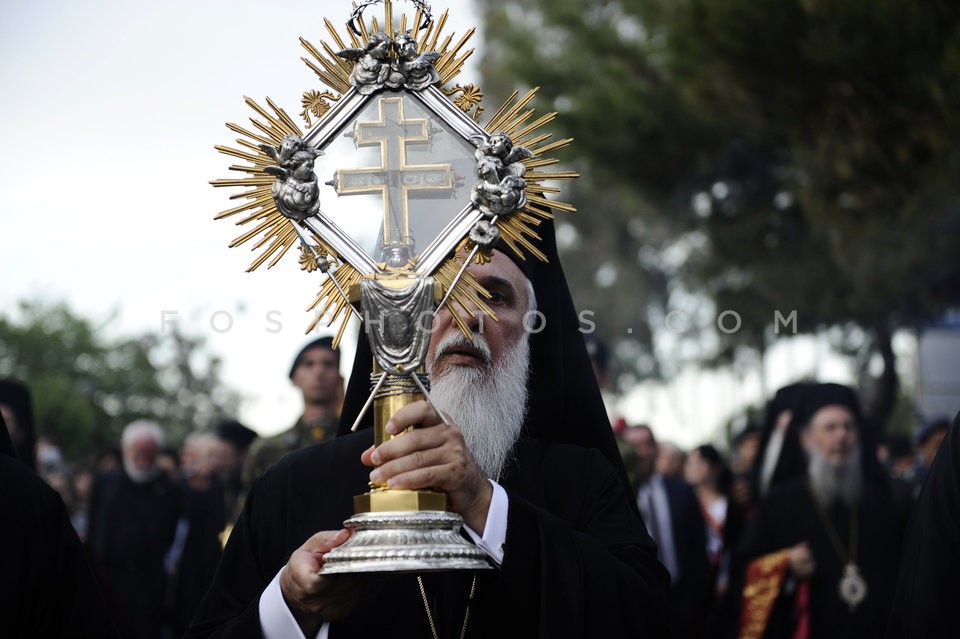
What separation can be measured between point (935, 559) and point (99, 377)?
53.5 metres

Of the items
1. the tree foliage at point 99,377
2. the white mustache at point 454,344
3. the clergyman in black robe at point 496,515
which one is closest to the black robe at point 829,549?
the clergyman in black robe at point 496,515

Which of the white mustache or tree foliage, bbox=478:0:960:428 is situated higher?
tree foliage, bbox=478:0:960:428

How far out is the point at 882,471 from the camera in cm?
874

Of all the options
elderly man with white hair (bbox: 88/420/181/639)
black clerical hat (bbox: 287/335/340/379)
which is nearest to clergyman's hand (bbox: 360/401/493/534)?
black clerical hat (bbox: 287/335/340/379)

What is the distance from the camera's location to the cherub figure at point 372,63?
3092 mm

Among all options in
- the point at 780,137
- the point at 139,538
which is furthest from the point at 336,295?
the point at 780,137

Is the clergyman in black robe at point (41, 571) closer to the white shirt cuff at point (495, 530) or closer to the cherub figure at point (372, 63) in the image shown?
the white shirt cuff at point (495, 530)

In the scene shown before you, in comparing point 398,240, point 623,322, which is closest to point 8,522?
point 398,240

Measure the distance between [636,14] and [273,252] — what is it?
16.7 metres

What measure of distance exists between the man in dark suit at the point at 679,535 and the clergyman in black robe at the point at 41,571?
632 centimetres

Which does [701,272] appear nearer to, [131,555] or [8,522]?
A: [131,555]

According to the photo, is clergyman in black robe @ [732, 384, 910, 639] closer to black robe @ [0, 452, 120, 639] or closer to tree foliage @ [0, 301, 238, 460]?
black robe @ [0, 452, 120, 639]

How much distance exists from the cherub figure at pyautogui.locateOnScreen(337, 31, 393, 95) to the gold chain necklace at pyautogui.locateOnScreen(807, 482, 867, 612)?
229 inches

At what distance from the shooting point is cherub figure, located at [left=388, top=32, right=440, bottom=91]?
309 centimetres
